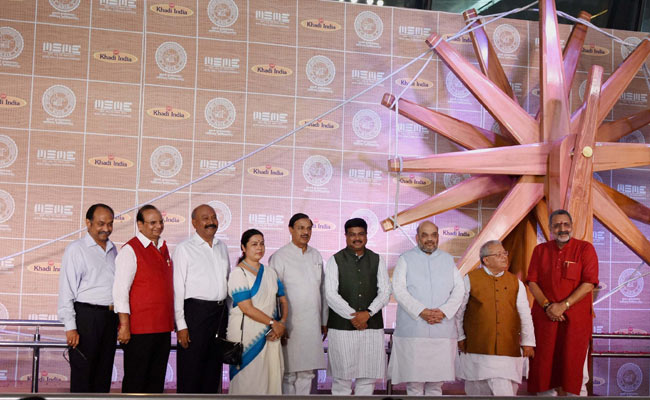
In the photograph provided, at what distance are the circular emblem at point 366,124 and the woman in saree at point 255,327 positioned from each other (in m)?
1.89

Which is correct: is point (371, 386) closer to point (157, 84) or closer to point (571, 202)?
point (571, 202)

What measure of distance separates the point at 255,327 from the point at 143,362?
0.69 metres

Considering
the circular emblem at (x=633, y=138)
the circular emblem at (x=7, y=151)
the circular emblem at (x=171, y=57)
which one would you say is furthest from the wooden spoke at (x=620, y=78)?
the circular emblem at (x=7, y=151)

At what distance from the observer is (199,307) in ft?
13.6

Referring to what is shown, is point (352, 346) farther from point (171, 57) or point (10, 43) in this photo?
point (10, 43)

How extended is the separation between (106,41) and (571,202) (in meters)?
3.90

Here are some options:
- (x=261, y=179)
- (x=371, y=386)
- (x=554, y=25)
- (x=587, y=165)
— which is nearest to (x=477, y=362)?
(x=371, y=386)

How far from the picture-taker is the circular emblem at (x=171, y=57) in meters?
5.46

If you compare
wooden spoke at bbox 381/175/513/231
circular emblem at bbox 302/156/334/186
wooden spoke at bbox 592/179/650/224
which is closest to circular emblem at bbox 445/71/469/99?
wooden spoke at bbox 381/175/513/231

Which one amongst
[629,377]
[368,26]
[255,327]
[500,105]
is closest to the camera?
[255,327]

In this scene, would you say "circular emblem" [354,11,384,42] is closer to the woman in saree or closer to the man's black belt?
the woman in saree

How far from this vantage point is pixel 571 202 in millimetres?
5090

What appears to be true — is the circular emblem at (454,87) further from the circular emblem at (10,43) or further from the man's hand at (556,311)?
the circular emblem at (10,43)

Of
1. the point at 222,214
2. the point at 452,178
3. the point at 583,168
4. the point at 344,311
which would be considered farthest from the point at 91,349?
the point at 583,168
